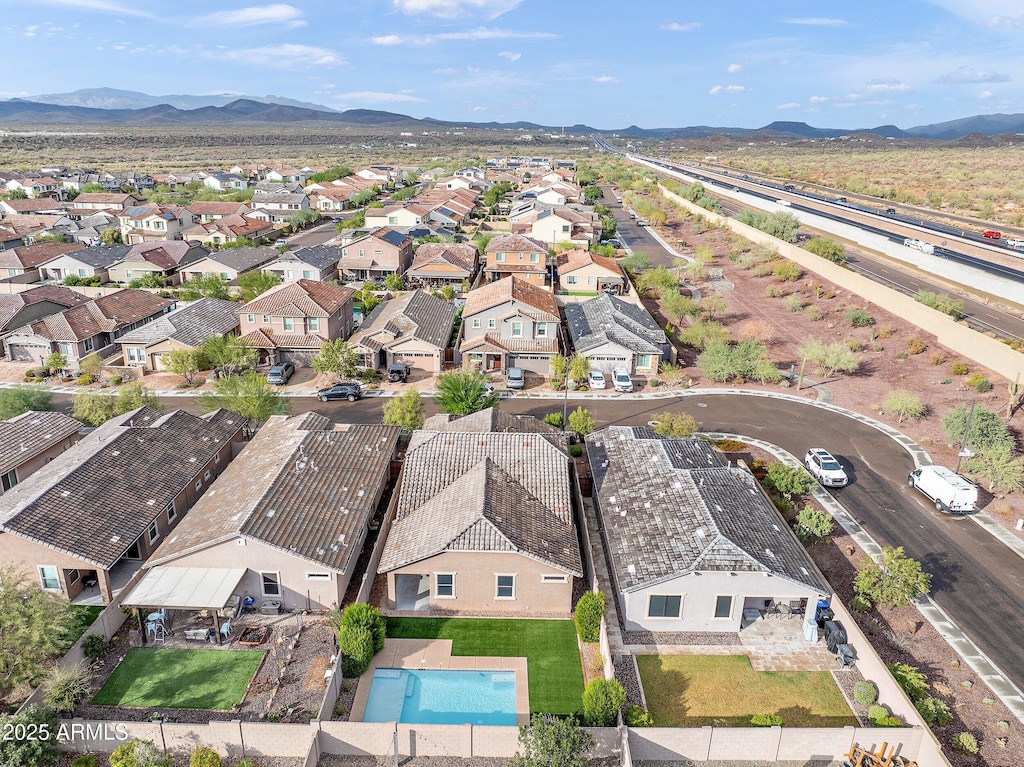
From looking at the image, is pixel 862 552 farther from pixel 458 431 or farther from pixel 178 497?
pixel 178 497

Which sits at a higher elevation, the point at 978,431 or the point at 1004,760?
the point at 978,431

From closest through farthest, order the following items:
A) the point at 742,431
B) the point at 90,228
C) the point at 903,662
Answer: the point at 903,662
the point at 742,431
the point at 90,228

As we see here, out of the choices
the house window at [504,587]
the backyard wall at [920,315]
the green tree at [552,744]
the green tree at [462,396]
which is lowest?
the house window at [504,587]

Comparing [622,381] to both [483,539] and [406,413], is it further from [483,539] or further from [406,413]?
[483,539]

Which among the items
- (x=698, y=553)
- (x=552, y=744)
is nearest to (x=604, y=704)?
(x=552, y=744)

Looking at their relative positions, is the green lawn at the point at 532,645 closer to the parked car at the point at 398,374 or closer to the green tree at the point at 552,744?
the green tree at the point at 552,744

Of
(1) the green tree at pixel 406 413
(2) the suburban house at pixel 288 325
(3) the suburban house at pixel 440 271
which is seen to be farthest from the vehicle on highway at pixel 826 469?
(3) the suburban house at pixel 440 271

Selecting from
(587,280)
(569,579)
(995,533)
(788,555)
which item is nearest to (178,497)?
(569,579)
